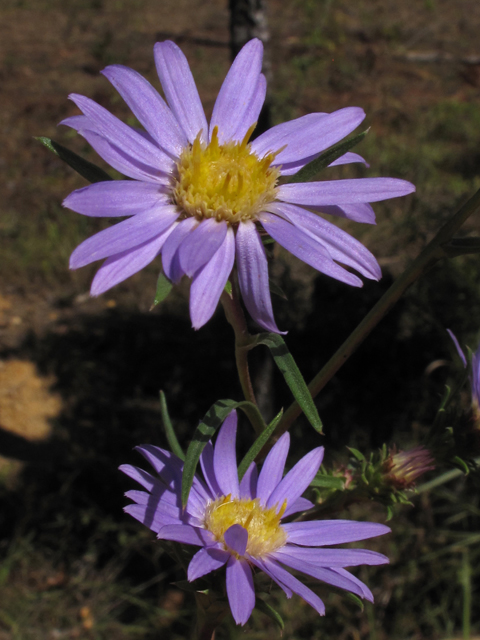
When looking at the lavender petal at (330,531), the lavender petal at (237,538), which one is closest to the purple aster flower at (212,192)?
the lavender petal at (237,538)

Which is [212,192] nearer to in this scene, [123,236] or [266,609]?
[123,236]

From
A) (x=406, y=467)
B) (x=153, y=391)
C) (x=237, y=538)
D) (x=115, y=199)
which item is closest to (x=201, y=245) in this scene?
(x=115, y=199)

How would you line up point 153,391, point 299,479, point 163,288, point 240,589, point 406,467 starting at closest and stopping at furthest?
point 163,288 → point 240,589 → point 299,479 → point 406,467 → point 153,391

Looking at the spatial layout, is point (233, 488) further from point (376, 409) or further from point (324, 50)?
point (324, 50)

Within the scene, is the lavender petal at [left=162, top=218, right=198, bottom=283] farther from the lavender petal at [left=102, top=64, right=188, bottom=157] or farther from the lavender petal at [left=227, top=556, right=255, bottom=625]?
the lavender petal at [left=227, top=556, right=255, bottom=625]

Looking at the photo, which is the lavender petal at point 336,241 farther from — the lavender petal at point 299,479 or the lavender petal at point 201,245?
the lavender petal at point 299,479

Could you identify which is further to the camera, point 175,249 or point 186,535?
point 186,535

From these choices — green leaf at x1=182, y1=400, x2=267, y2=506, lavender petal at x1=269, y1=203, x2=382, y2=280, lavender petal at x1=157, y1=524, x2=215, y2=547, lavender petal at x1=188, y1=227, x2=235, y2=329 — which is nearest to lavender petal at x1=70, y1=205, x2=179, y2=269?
lavender petal at x1=188, y1=227, x2=235, y2=329
